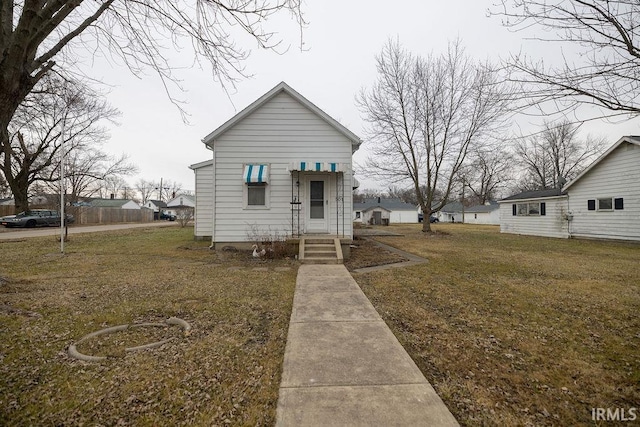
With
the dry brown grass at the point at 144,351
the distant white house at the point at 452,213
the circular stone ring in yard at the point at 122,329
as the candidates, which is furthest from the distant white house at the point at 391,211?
the circular stone ring in yard at the point at 122,329

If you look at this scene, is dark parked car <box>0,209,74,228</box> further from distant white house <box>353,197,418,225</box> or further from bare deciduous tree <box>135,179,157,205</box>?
bare deciduous tree <box>135,179,157,205</box>

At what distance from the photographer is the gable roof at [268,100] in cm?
976

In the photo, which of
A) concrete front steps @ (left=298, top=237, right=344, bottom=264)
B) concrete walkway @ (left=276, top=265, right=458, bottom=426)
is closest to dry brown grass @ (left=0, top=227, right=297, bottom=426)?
concrete walkway @ (left=276, top=265, right=458, bottom=426)

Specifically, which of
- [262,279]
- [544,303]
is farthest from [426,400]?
[262,279]

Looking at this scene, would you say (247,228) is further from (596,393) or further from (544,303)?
(596,393)

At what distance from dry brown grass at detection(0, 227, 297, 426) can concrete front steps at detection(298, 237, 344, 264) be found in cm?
171

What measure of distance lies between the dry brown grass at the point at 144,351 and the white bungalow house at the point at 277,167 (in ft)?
11.0

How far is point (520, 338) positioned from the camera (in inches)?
139

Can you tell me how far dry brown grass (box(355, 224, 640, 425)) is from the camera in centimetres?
234

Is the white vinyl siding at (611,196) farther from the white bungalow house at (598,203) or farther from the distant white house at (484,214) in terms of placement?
the distant white house at (484,214)

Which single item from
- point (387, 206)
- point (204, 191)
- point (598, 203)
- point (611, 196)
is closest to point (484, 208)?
point (387, 206)

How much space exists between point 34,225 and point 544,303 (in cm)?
3385

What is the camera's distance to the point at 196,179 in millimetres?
13602

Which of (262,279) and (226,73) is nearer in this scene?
(226,73)
